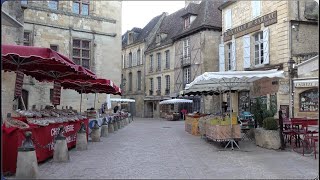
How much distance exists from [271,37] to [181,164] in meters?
16.6

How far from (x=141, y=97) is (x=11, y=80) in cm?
2914

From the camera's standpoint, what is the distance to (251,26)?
2425cm

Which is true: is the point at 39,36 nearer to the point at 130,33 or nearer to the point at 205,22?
the point at 205,22

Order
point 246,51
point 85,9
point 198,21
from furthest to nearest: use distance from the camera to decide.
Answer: point 198,21
point 85,9
point 246,51

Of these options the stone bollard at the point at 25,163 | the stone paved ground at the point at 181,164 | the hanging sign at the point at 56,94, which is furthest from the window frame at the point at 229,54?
the stone bollard at the point at 25,163

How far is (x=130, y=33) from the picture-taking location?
4759 centimetres

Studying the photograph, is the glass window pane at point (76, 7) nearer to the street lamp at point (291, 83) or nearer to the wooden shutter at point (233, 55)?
the wooden shutter at point (233, 55)

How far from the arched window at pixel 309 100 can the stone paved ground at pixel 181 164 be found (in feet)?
35.1

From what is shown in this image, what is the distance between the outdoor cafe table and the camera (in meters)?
6.47

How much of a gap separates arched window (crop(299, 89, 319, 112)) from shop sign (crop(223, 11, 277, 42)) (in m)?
4.90

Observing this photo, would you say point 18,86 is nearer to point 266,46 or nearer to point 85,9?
point 266,46

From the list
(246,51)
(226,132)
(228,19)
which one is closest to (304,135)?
(226,132)

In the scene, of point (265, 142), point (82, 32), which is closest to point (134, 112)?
point (82, 32)

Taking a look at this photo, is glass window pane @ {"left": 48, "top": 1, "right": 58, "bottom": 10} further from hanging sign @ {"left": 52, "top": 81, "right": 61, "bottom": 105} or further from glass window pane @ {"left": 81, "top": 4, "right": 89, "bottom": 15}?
hanging sign @ {"left": 52, "top": 81, "right": 61, "bottom": 105}
